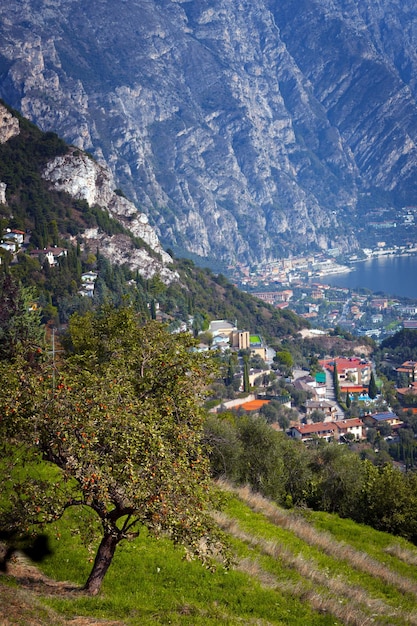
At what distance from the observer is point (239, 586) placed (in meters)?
12.6

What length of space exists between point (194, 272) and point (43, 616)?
116240 mm

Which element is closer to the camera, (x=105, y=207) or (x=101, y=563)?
(x=101, y=563)

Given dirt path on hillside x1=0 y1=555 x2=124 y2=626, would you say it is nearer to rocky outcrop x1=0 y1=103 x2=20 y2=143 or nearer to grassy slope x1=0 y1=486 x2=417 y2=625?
grassy slope x1=0 y1=486 x2=417 y2=625

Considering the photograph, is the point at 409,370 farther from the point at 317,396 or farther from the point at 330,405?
the point at 330,405

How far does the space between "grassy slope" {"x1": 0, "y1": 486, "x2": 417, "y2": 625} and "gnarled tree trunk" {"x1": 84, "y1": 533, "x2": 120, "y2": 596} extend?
8.0 inches

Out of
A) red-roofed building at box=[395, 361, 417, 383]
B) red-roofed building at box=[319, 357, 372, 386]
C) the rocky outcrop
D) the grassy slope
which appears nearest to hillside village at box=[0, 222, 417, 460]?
Result: red-roofed building at box=[319, 357, 372, 386]

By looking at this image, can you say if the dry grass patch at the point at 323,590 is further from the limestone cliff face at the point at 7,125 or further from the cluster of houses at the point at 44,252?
the limestone cliff face at the point at 7,125

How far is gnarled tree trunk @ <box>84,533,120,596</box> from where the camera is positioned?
36.7 ft

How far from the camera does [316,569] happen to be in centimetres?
1466

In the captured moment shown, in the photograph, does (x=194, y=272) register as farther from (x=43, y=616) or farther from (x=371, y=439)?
(x=43, y=616)

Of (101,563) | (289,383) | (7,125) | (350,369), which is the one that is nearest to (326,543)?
(101,563)

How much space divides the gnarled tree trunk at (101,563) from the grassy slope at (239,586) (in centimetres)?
20

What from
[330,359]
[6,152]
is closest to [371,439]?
[330,359]

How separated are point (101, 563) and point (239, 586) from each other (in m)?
2.95
